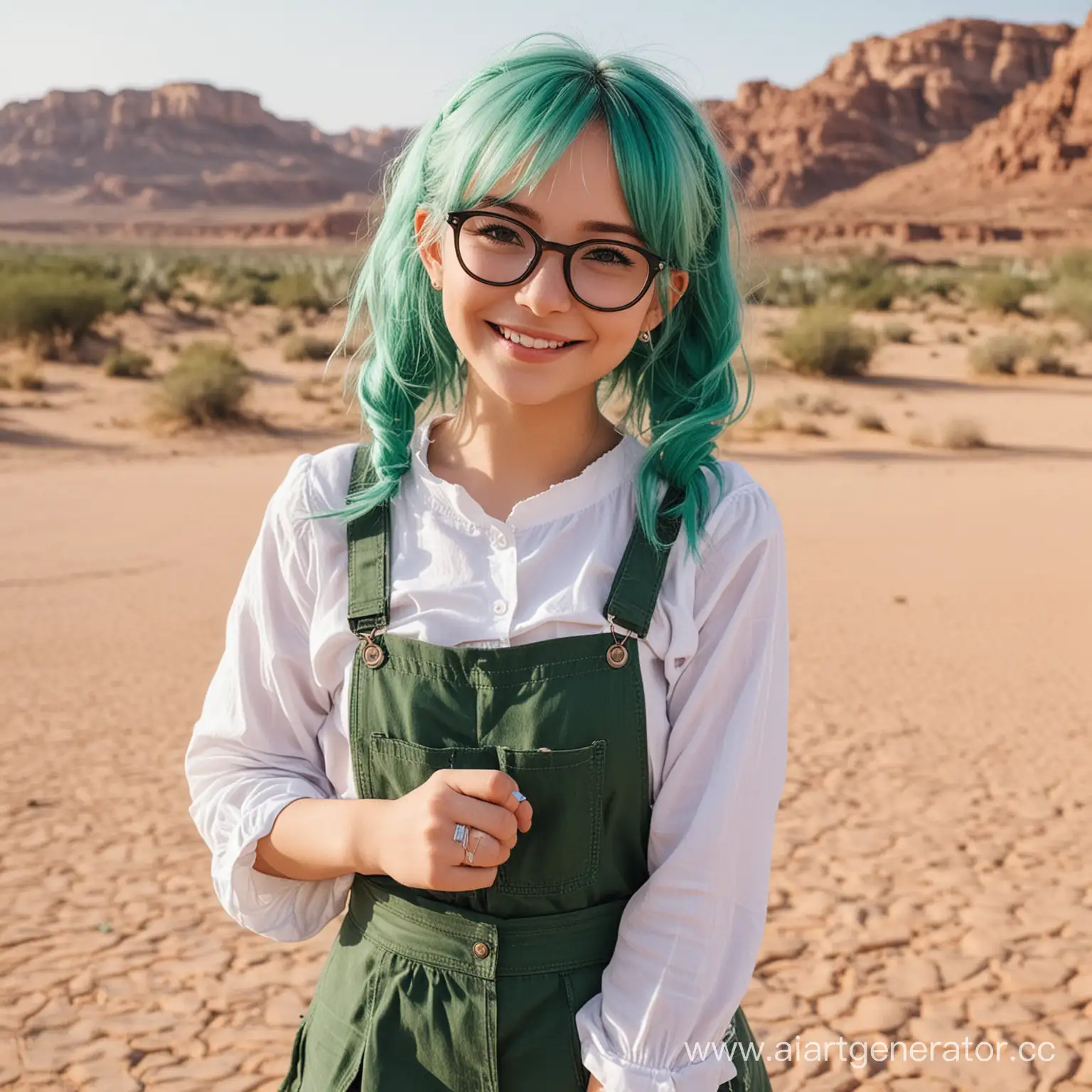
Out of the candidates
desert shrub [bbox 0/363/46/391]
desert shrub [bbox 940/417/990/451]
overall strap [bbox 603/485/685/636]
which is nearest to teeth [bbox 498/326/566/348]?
overall strap [bbox 603/485/685/636]

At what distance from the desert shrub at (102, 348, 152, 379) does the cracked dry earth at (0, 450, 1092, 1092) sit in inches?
377

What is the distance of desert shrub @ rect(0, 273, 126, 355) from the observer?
20.5 meters

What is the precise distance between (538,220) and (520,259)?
0.17 ft

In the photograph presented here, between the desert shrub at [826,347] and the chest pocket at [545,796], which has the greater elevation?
the chest pocket at [545,796]

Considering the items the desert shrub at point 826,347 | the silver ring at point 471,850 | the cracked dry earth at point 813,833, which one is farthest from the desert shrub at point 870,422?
the silver ring at point 471,850

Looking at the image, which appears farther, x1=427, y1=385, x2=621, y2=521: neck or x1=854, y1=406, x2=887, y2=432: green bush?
x1=854, y1=406, x2=887, y2=432: green bush

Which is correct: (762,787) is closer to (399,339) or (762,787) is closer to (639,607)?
(639,607)

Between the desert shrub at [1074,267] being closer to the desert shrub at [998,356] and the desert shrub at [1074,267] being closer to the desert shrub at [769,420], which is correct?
the desert shrub at [998,356]

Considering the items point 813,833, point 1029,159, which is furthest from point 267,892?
point 1029,159

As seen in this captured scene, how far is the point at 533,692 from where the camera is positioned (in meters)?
1.55

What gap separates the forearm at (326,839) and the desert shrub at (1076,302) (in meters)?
25.4

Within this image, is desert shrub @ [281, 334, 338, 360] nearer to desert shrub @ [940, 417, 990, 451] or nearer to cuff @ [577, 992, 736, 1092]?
desert shrub @ [940, 417, 990, 451]

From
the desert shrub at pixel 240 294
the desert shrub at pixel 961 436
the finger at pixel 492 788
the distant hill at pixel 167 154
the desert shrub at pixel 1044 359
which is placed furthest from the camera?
the distant hill at pixel 167 154

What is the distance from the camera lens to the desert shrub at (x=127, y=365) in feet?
63.0
